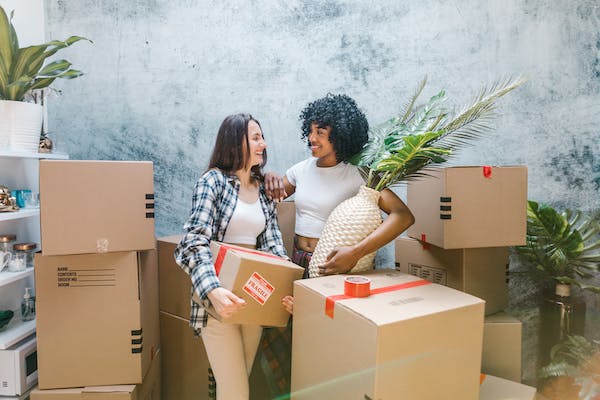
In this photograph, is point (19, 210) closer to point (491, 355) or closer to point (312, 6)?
point (312, 6)

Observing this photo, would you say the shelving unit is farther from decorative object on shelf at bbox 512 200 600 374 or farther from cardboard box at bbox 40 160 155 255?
decorative object on shelf at bbox 512 200 600 374

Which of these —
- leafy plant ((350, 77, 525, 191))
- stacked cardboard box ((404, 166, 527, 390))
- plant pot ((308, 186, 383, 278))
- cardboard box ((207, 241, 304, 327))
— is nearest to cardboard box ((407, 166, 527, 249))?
stacked cardboard box ((404, 166, 527, 390))

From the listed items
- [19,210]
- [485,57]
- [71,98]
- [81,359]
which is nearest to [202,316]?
[81,359]

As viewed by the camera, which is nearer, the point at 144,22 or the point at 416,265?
the point at 416,265

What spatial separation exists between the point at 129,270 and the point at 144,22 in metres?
1.48

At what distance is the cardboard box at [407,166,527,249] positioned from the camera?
1762 mm

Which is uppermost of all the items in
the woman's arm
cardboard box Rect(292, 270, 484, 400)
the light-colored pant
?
the woman's arm

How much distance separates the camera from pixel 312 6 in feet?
7.88

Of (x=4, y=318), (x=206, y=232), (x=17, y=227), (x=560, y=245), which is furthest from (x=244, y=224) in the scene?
(x=560, y=245)

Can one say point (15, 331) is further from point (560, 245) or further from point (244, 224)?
point (560, 245)

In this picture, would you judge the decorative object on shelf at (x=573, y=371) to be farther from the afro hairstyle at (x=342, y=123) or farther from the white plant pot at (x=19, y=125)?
the white plant pot at (x=19, y=125)

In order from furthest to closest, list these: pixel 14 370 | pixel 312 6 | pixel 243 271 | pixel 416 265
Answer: pixel 312 6 → pixel 416 265 → pixel 14 370 → pixel 243 271

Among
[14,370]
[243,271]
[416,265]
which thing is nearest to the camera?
[243,271]

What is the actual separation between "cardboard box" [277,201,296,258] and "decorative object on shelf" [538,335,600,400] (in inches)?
57.0
